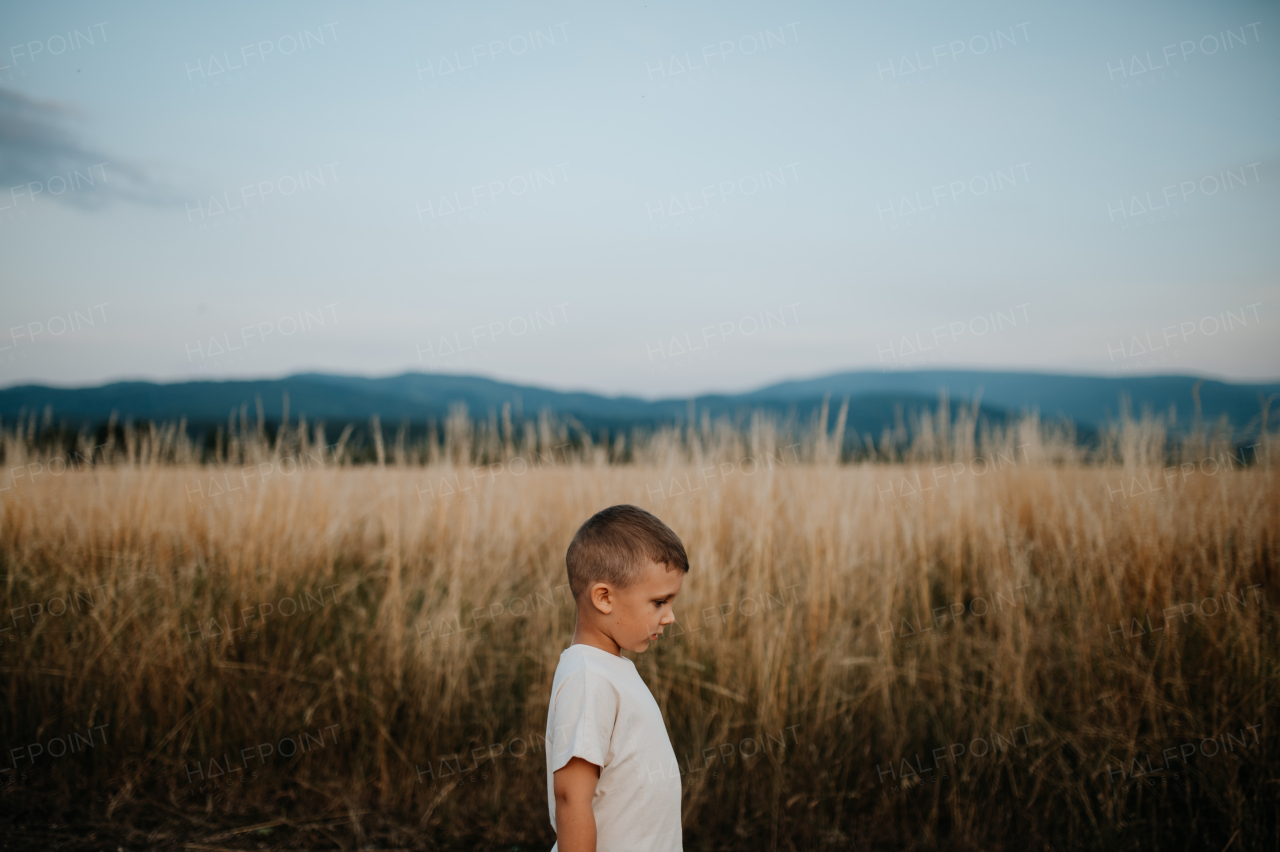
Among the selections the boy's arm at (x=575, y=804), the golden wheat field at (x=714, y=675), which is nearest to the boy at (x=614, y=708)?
the boy's arm at (x=575, y=804)

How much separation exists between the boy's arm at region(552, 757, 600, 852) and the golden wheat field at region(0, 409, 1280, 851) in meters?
1.42

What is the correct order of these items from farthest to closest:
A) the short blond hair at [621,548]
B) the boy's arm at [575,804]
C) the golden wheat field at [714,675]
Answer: the golden wheat field at [714,675] → the short blond hair at [621,548] → the boy's arm at [575,804]

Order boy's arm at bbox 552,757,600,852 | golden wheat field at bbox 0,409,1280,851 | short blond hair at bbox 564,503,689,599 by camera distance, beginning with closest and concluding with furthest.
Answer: boy's arm at bbox 552,757,600,852, short blond hair at bbox 564,503,689,599, golden wheat field at bbox 0,409,1280,851

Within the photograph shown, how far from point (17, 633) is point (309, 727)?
1.54 meters

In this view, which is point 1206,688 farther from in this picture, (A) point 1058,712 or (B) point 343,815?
(B) point 343,815

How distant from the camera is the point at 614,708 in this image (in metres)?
1.08

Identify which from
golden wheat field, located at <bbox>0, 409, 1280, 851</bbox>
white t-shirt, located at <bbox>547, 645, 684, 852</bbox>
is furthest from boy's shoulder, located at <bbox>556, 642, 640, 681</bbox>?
golden wheat field, located at <bbox>0, 409, 1280, 851</bbox>

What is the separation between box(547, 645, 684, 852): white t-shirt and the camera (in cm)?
104

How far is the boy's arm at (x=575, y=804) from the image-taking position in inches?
39.2

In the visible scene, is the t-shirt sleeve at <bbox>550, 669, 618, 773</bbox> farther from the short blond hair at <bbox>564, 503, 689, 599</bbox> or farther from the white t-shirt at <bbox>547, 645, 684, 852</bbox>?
the short blond hair at <bbox>564, 503, 689, 599</bbox>

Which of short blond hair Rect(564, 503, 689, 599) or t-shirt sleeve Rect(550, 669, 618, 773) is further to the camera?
short blond hair Rect(564, 503, 689, 599)

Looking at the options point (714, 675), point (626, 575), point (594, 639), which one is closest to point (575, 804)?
point (594, 639)

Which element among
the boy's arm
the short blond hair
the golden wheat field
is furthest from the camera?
the golden wheat field

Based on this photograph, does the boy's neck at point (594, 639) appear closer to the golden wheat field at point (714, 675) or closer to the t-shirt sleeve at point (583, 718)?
the t-shirt sleeve at point (583, 718)
